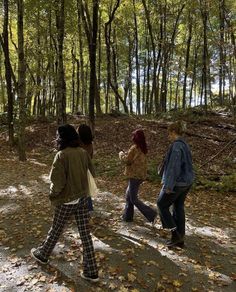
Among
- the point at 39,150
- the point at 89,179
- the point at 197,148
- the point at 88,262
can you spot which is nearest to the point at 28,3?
the point at 39,150

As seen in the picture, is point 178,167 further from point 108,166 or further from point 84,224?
point 108,166

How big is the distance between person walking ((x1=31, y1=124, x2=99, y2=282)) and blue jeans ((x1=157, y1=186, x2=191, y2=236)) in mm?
1548

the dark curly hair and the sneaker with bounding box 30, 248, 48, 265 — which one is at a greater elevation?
the dark curly hair

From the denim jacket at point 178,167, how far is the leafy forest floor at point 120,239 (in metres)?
1.27

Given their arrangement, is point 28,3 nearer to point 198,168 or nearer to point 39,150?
point 39,150

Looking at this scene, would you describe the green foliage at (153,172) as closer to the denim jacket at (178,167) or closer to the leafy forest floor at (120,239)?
the leafy forest floor at (120,239)

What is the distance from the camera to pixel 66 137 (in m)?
4.61

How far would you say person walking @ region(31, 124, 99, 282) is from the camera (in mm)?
4602

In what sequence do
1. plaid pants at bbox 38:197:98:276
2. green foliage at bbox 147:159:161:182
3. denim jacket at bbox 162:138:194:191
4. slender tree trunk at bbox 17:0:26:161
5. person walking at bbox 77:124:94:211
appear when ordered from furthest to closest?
slender tree trunk at bbox 17:0:26:161 < green foliage at bbox 147:159:161:182 < person walking at bbox 77:124:94:211 < denim jacket at bbox 162:138:194:191 < plaid pants at bbox 38:197:98:276

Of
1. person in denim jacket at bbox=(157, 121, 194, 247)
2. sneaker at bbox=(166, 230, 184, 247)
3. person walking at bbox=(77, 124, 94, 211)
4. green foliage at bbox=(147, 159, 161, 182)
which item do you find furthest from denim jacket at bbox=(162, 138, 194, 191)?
green foliage at bbox=(147, 159, 161, 182)

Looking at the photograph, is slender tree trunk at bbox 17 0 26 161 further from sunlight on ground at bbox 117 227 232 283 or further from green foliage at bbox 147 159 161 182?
sunlight on ground at bbox 117 227 232 283

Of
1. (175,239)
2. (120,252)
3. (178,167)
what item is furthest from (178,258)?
(178,167)

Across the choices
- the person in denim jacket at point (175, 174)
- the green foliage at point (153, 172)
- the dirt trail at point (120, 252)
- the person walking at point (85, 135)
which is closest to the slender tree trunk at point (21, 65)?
the dirt trail at point (120, 252)

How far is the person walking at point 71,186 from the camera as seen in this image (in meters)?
4.60
